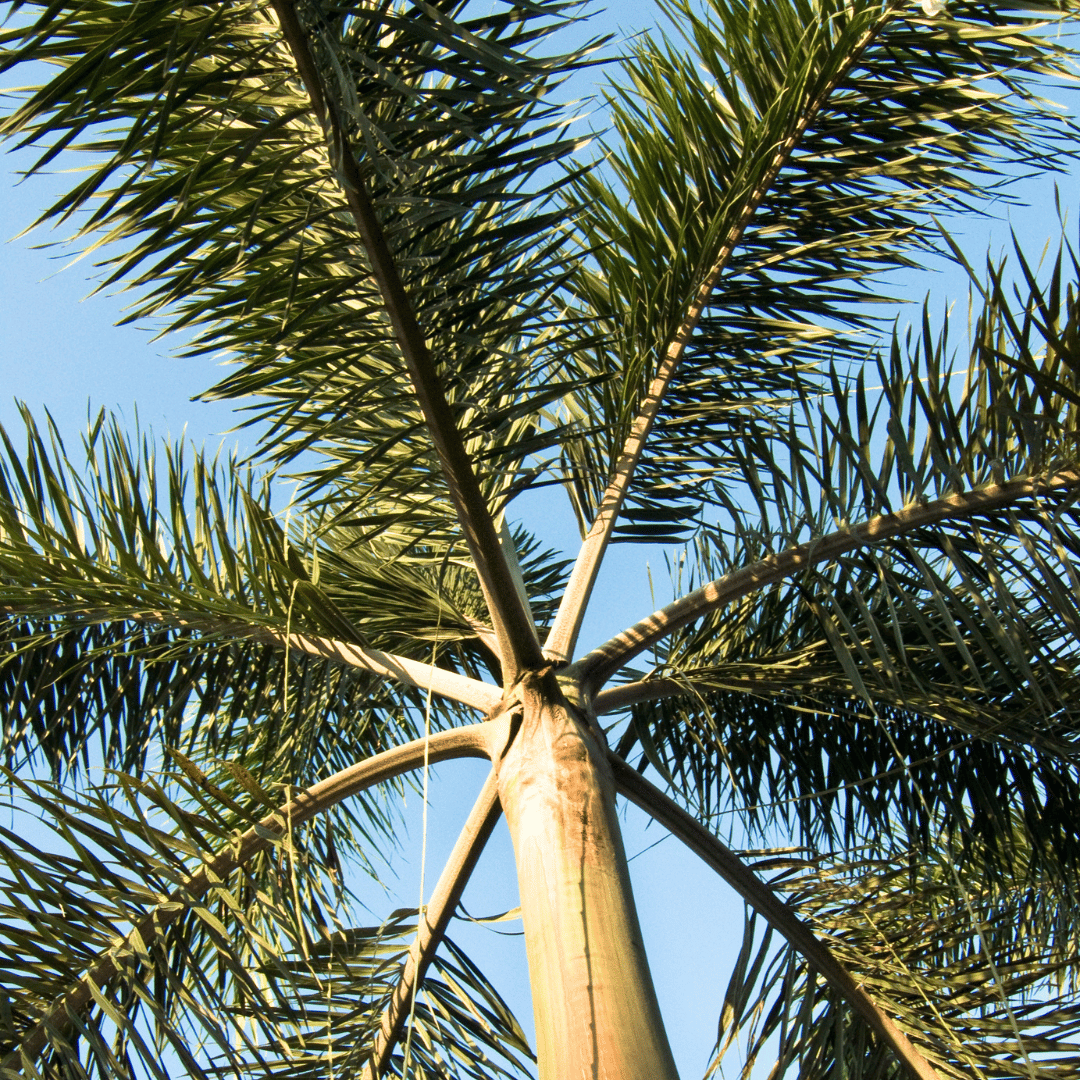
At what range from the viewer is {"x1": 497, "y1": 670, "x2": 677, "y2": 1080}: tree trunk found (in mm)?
1787

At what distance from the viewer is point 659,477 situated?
120 inches

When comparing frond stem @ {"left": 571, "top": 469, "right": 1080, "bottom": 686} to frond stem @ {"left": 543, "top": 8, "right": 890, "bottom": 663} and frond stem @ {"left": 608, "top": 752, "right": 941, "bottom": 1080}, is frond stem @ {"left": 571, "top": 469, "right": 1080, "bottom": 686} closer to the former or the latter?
frond stem @ {"left": 543, "top": 8, "right": 890, "bottom": 663}

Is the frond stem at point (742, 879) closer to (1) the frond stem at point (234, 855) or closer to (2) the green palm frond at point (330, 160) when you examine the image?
(1) the frond stem at point (234, 855)

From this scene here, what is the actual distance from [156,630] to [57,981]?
35.8 inches

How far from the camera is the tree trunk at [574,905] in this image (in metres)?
1.79

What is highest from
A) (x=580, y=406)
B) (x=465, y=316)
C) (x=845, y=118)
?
(x=845, y=118)

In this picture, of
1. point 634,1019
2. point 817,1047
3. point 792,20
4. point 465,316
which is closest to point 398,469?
point 465,316

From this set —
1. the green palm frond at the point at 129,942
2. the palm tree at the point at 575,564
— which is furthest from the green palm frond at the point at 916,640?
the green palm frond at the point at 129,942

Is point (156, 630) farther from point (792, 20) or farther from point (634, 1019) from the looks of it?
point (792, 20)

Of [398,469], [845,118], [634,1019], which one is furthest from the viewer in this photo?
[845,118]

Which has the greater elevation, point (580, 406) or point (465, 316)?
point (580, 406)

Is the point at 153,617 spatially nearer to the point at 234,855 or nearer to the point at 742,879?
the point at 234,855

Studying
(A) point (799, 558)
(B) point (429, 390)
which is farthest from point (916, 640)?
(B) point (429, 390)

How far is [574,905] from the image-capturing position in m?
1.96
